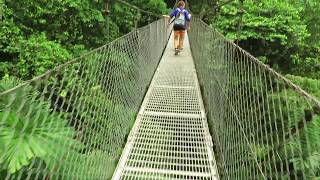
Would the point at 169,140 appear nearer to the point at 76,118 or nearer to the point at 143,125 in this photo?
the point at 143,125

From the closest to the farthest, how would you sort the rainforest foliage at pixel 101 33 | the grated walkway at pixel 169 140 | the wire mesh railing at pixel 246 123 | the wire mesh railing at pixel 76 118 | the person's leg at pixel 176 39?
the wire mesh railing at pixel 76 118 → the wire mesh railing at pixel 246 123 → the grated walkway at pixel 169 140 → the rainforest foliage at pixel 101 33 → the person's leg at pixel 176 39

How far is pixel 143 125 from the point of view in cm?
271

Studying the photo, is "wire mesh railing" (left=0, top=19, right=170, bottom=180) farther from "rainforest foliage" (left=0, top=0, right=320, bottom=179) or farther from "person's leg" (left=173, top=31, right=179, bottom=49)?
"person's leg" (left=173, top=31, right=179, bottom=49)

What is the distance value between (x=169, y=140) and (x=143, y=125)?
0.30 metres

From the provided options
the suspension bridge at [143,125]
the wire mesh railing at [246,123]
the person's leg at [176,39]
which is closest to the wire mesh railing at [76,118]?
the suspension bridge at [143,125]

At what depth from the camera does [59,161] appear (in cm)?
147

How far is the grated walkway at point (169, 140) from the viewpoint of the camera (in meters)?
2.09

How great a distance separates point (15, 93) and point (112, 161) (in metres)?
1.26

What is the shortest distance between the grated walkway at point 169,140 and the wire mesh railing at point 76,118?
0.10 m

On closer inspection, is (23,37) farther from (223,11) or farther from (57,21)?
(223,11)

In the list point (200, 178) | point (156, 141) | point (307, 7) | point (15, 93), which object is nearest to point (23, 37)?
point (156, 141)

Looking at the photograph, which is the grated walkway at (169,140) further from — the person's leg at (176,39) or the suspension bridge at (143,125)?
the person's leg at (176,39)

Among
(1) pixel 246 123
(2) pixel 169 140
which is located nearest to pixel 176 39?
(2) pixel 169 140

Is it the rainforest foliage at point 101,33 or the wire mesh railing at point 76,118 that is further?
the rainforest foliage at point 101,33
